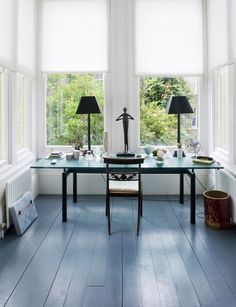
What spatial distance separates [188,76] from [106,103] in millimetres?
1362

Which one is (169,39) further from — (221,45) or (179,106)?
(179,106)

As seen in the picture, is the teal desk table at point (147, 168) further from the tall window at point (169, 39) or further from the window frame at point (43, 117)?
the tall window at point (169, 39)

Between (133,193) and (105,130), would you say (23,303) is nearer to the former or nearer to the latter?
(133,193)

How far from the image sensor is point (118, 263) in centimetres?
266

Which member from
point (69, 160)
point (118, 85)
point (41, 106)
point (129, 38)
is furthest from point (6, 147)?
point (129, 38)

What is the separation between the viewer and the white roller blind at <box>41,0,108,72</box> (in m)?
4.72

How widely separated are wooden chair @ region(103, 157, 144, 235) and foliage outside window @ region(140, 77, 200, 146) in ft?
4.62

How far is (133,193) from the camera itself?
11.0 ft

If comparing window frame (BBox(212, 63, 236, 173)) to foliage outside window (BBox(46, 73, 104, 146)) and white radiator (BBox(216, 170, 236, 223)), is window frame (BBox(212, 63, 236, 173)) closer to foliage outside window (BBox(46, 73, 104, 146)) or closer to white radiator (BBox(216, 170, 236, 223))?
white radiator (BBox(216, 170, 236, 223))

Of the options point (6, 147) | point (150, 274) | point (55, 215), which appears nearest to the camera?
point (150, 274)

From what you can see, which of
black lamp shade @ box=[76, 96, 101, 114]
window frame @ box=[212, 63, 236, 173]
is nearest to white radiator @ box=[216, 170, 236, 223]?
window frame @ box=[212, 63, 236, 173]

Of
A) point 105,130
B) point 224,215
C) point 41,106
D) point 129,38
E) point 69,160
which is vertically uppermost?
point 129,38

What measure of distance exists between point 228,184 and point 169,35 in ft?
8.14

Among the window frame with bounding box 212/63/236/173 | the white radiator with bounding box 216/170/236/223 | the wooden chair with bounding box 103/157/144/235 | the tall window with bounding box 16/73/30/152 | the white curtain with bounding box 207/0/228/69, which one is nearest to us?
the wooden chair with bounding box 103/157/144/235
